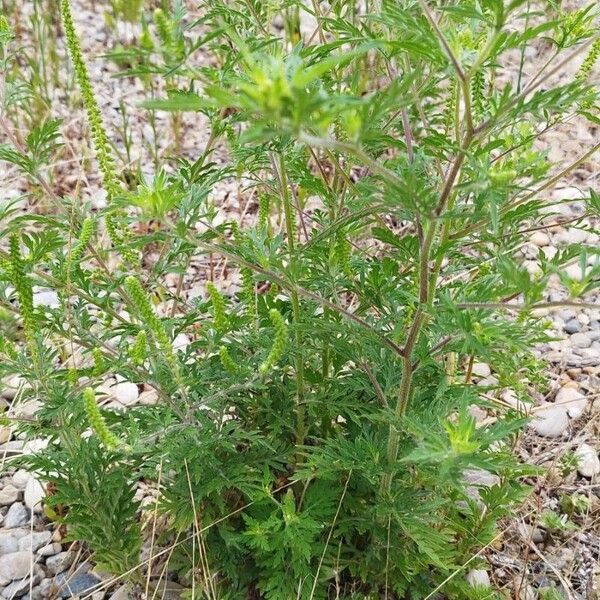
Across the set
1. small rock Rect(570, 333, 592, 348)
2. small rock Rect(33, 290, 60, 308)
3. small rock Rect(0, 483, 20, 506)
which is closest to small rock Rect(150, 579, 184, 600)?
small rock Rect(0, 483, 20, 506)

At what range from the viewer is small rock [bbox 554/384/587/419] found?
257cm

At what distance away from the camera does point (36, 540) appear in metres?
2.17

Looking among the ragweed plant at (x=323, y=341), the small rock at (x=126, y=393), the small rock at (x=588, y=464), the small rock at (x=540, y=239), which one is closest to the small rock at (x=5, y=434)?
the small rock at (x=126, y=393)

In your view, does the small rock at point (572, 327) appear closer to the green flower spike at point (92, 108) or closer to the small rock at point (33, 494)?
the green flower spike at point (92, 108)

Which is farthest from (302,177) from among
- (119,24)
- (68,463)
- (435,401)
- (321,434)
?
(119,24)

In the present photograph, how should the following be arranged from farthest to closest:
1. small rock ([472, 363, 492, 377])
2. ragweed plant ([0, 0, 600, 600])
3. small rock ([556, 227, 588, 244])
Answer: small rock ([556, 227, 588, 244]) → small rock ([472, 363, 492, 377]) → ragweed plant ([0, 0, 600, 600])

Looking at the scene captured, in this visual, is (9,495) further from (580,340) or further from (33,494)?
(580,340)

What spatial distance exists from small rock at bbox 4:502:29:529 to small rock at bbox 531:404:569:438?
1756 mm

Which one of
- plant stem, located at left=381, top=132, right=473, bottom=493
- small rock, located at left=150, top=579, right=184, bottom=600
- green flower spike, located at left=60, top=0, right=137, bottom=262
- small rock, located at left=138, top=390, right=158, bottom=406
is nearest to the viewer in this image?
plant stem, located at left=381, top=132, right=473, bottom=493

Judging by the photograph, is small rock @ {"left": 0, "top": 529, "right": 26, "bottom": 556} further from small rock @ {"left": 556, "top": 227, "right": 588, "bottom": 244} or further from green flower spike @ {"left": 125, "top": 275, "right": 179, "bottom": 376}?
small rock @ {"left": 556, "top": 227, "right": 588, "bottom": 244}

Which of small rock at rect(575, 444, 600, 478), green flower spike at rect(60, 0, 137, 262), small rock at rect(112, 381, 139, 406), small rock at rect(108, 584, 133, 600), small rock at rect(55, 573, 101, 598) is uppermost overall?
green flower spike at rect(60, 0, 137, 262)

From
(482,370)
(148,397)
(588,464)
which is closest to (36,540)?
(148,397)

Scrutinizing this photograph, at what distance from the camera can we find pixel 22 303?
4.84 feet

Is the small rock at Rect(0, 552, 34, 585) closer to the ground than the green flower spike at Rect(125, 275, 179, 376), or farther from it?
closer to the ground
